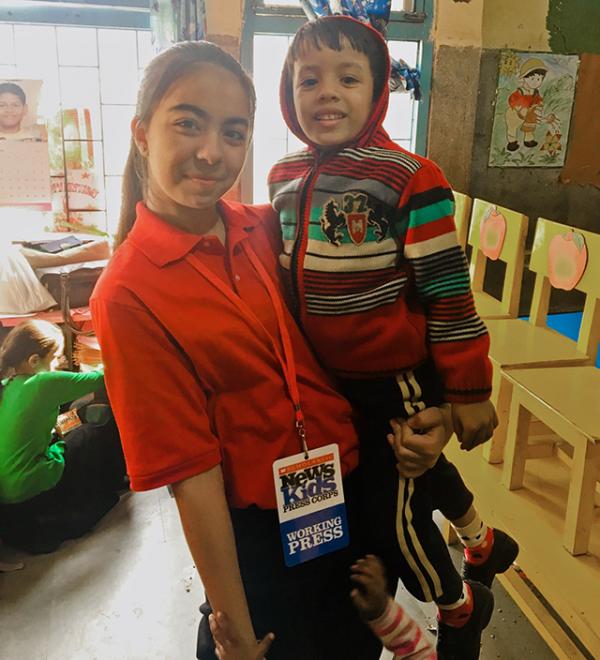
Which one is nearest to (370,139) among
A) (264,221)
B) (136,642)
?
(264,221)

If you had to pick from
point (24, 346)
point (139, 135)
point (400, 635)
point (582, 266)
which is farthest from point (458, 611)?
point (24, 346)

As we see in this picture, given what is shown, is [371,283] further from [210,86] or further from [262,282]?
[210,86]

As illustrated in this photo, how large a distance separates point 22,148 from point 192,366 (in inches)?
112

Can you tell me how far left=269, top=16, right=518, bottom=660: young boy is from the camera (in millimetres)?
1066

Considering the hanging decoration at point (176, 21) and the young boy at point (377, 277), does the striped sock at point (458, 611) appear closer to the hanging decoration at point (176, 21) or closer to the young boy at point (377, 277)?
the young boy at point (377, 277)

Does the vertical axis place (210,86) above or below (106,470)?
above

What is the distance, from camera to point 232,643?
100 centimetres

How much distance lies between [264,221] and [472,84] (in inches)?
114

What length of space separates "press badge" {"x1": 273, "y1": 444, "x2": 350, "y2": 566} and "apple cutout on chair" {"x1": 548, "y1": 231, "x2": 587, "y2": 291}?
1600mm

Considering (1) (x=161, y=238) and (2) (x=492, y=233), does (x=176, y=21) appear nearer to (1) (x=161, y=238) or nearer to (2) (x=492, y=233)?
(2) (x=492, y=233)

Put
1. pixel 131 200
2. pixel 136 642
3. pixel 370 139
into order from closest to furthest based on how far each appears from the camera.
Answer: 1. pixel 131 200
2. pixel 370 139
3. pixel 136 642

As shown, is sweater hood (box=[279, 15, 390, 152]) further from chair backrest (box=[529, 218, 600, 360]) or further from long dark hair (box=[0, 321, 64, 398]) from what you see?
long dark hair (box=[0, 321, 64, 398])

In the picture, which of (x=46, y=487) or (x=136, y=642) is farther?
(x=46, y=487)

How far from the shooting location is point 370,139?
1154 millimetres
